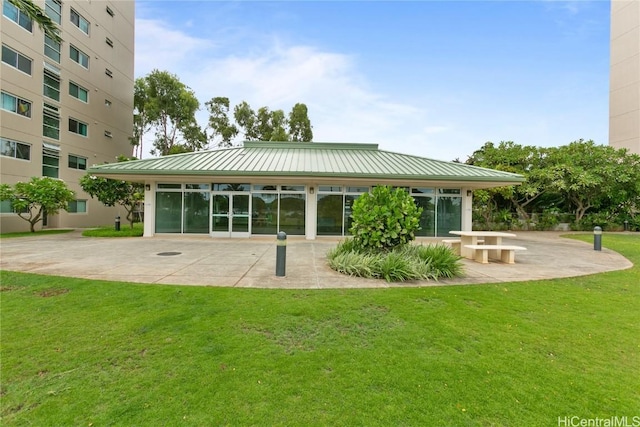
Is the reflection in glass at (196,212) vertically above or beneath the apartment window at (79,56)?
beneath

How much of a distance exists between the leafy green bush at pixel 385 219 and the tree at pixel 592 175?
1977cm

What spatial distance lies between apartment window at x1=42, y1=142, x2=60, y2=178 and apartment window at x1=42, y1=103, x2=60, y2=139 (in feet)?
2.75

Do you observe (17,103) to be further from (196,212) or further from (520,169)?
(520,169)

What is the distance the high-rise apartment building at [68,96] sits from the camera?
730 inches

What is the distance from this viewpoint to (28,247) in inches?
445

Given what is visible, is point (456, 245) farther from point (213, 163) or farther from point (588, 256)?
point (213, 163)

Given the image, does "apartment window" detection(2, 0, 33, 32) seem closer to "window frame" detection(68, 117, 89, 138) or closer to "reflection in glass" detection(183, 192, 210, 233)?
"window frame" detection(68, 117, 89, 138)

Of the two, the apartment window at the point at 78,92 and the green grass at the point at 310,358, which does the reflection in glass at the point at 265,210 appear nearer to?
the green grass at the point at 310,358

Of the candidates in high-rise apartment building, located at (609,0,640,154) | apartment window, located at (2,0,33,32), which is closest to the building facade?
apartment window, located at (2,0,33,32)

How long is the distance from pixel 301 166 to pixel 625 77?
126ft

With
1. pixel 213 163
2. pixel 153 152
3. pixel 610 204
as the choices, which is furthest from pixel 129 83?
pixel 610 204

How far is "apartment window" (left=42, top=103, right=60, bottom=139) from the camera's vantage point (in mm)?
21000

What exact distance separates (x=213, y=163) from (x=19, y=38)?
658 inches

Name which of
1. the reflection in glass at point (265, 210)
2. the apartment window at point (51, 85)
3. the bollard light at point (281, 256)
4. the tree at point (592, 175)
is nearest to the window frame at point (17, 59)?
the apartment window at point (51, 85)
